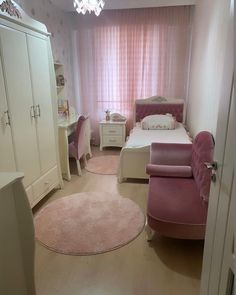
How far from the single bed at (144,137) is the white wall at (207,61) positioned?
252 millimetres

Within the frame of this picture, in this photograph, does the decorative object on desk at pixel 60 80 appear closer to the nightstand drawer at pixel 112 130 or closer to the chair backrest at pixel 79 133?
the chair backrest at pixel 79 133

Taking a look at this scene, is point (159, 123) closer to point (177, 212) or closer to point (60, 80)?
point (60, 80)

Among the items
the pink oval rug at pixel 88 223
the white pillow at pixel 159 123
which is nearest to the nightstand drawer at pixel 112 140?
the white pillow at pixel 159 123

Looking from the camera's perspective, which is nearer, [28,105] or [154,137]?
[28,105]

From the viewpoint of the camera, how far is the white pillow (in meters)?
4.02

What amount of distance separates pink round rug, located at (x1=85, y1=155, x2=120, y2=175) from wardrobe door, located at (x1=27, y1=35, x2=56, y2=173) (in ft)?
3.11

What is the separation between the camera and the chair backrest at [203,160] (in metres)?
1.94

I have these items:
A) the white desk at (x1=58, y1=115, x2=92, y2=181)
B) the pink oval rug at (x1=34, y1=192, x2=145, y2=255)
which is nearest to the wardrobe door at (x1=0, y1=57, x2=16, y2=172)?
the pink oval rug at (x1=34, y1=192, x2=145, y2=255)

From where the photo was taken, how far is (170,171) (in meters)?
2.45

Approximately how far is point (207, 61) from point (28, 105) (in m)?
2.30

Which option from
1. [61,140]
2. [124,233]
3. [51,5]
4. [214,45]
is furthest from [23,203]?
[51,5]

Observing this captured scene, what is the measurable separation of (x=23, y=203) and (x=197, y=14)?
3.99m

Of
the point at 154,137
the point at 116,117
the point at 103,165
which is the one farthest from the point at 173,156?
the point at 116,117

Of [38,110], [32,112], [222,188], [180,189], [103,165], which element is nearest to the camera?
[222,188]
